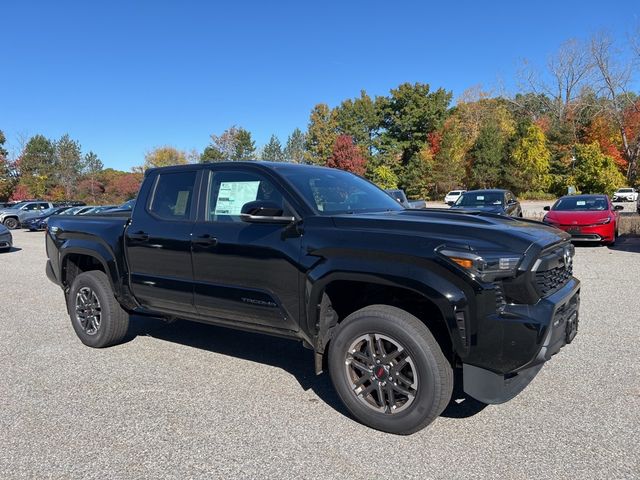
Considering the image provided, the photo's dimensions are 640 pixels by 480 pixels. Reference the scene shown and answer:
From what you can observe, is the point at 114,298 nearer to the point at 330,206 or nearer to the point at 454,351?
the point at 330,206

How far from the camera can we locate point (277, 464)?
2.98 m

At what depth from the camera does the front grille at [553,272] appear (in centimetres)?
311

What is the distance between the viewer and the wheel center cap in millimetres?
3320

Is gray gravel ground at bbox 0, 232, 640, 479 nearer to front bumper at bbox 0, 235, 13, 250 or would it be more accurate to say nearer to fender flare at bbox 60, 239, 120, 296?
fender flare at bbox 60, 239, 120, 296

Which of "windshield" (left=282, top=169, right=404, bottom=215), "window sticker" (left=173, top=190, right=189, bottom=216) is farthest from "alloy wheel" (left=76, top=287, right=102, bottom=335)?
"windshield" (left=282, top=169, right=404, bottom=215)

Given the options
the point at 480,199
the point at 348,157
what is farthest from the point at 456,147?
the point at 480,199

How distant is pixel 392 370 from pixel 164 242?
2.36 meters

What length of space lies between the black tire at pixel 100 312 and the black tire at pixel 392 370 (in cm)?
272

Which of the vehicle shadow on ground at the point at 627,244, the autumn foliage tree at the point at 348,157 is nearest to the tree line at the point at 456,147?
the autumn foliage tree at the point at 348,157

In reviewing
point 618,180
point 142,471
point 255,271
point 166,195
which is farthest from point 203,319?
point 618,180

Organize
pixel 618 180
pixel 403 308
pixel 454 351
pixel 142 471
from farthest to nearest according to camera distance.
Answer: pixel 618 180 → pixel 403 308 → pixel 454 351 → pixel 142 471

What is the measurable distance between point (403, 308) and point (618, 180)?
125ft

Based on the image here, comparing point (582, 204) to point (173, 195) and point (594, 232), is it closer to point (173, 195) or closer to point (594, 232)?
point (594, 232)

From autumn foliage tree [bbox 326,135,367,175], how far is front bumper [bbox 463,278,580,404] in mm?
50055
